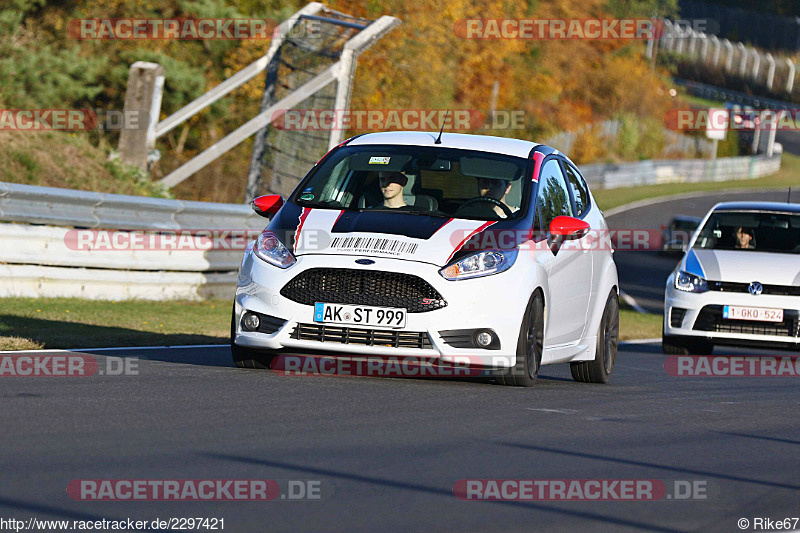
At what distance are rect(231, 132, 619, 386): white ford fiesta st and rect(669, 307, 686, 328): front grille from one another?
4.76 meters

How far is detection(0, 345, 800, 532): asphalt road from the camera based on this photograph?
5277 mm

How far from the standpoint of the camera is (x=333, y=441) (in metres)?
6.75

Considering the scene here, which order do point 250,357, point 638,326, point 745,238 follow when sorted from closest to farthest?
point 250,357 < point 745,238 < point 638,326

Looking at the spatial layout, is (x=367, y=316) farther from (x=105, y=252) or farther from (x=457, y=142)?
(x=105, y=252)

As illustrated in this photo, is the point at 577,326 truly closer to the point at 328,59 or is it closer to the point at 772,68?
the point at 328,59

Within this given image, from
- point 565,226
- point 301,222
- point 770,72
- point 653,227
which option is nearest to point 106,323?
point 301,222

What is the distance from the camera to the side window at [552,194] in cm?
1011

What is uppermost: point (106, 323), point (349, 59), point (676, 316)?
point (349, 59)

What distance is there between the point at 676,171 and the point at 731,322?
56.8m

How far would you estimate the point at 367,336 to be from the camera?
8.89m

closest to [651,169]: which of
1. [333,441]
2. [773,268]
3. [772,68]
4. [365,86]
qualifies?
[365,86]

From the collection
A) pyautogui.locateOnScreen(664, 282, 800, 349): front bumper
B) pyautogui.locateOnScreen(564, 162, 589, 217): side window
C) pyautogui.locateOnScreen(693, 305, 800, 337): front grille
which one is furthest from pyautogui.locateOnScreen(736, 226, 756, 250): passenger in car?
pyautogui.locateOnScreen(564, 162, 589, 217): side window

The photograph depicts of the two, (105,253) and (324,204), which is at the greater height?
(324,204)

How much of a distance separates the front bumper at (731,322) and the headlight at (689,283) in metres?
0.07
